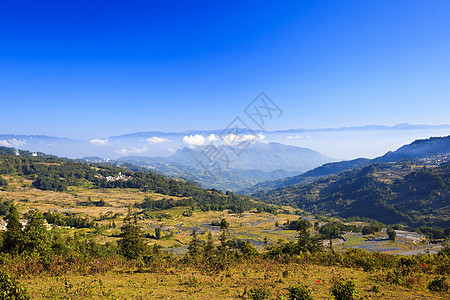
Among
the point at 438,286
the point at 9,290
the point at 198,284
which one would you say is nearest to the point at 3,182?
the point at 9,290

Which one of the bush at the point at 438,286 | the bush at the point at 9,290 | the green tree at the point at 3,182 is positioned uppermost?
the bush at the point at 9,290

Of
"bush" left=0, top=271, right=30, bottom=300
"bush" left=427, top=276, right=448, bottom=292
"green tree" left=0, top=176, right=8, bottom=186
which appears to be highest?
"bush" left=0, top=271, right=30, bottom=300

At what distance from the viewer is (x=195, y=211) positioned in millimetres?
188000

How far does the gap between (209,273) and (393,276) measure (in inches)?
619

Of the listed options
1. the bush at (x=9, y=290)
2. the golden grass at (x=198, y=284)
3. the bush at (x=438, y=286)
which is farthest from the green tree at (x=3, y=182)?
the bush at (x=438, y=286)

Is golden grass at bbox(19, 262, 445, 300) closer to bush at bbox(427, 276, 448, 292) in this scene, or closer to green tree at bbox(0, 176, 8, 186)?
bush at bbox(427, 276, 448, 292)

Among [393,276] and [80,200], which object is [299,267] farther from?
[80,200]

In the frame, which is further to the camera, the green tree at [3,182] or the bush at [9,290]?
the green tree at [3,182]

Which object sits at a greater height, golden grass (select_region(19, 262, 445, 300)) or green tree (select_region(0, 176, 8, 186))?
golden grass (select_region(19, 262, 445, 300))

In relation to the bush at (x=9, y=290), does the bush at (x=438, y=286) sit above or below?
below

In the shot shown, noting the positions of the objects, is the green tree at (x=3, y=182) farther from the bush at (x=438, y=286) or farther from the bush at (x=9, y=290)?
the bush at (x=438, y=286)

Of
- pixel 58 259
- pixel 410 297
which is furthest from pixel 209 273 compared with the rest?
pixel 410 297

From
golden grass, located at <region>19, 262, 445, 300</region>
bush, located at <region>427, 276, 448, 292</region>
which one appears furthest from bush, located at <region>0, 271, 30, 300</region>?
bush, located at <region>427, 276, 448, 292</region>

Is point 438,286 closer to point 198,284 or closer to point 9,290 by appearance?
point 198,284
